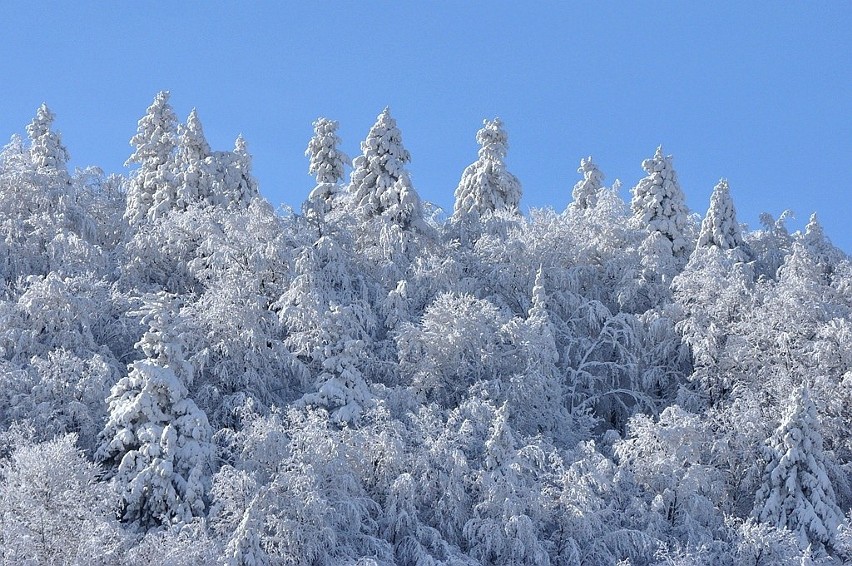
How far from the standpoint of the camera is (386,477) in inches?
1276

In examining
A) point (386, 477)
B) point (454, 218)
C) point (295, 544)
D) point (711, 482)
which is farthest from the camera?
point (454, 218)

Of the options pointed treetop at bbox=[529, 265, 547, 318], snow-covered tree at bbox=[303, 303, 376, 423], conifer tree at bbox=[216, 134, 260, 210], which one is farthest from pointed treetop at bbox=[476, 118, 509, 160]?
snow-covered tree at bbox=[303, 303, 376, 423]

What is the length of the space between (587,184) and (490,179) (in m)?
8.56

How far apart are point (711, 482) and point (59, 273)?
76.6 ft

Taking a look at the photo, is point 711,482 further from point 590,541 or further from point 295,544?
point 295,544

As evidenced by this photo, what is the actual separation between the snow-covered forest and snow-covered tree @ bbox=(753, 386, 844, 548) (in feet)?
0.32

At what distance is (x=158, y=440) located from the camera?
1212 inches

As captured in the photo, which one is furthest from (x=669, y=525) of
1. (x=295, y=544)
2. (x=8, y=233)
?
(x=8, y=233)

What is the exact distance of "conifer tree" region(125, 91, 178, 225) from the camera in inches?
2057

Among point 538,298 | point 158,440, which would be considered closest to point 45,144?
point 538,298

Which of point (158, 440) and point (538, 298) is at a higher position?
point (538, 298)

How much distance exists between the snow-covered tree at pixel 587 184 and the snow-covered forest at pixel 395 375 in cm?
1266

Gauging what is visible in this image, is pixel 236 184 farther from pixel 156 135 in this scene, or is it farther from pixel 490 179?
pixel 490 179

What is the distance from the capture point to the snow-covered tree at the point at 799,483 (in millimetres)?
34094
